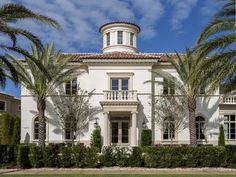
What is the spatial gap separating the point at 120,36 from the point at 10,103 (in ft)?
74.2

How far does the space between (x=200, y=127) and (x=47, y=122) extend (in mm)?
13702

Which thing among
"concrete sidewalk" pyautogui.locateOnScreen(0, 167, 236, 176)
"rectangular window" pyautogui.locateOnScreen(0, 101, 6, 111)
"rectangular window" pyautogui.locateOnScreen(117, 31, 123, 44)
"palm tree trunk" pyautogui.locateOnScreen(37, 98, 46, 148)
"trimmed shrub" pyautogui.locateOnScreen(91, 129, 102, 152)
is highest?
"rectangular window" pyautogui.locateOnScreen(117, 31, 123, 44)

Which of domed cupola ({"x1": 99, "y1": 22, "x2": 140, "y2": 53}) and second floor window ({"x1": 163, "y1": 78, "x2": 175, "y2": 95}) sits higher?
domed cupola ({"x1": 99, "y1": 22, "x2": 140, "y2": 53})

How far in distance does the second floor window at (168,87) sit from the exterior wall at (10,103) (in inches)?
1003

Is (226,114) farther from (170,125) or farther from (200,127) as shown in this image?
(170,125)

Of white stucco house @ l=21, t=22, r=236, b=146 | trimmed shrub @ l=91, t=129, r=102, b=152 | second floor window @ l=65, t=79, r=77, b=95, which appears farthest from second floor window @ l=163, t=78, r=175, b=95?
second floor window @ l=65, t=79, r=77, b=95

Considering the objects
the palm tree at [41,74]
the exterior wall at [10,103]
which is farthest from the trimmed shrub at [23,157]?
the exterior wall at [10,103]

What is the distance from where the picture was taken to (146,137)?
3011cm

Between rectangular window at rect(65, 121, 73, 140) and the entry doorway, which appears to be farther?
the entry doorway

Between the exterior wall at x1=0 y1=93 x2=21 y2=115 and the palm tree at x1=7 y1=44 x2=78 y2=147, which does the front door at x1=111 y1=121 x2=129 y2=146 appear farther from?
the exterior wall at x1=0 y1=93 x2=21 y2=115

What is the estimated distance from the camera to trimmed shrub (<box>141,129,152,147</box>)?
30.0m

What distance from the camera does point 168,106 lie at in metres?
31.4

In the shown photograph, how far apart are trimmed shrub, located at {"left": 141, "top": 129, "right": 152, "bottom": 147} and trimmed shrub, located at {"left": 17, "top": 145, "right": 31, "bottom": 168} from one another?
40.4 ft

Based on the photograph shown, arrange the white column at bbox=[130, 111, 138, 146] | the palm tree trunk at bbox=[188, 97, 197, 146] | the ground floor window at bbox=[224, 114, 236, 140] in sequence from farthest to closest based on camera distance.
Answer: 1. the ground floor window at bbox=[224, 114, 236, 140]
2. the white column at bbox=[130, 111, 138, 146]
3. the palm tree trunk at bbox=[188, 97, 197, 146]
